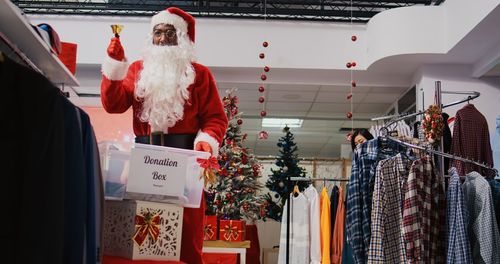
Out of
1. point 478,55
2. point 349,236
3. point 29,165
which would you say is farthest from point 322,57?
point 29,165

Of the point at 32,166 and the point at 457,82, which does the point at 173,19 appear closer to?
the point at 32,166

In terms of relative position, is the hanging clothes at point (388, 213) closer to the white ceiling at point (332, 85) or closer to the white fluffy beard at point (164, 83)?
the white fluffy beard at point (164, 83)

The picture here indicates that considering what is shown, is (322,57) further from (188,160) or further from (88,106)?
(188,160)

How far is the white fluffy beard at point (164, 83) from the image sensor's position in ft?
8.68

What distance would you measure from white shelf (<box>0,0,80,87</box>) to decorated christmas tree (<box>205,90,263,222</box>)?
134 inches

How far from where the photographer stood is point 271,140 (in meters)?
11.6

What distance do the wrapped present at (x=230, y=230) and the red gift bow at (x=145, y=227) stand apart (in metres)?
3.05

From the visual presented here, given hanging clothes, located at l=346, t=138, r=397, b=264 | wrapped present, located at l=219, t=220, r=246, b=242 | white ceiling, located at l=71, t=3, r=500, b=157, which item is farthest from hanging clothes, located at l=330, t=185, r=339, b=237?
hanging clothes, located at l=346, t=138, r=397, b=264

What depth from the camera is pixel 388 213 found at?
2.96 metres

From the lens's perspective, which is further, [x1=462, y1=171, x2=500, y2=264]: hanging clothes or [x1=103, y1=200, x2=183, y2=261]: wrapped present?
[x1=462, y1=171, x2=500, y2=264]: hanging clothes

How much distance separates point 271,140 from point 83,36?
5.80 metres

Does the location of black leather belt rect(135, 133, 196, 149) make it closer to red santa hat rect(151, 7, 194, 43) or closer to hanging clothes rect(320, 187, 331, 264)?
red santa hat rect(151, 7, 194, 43)

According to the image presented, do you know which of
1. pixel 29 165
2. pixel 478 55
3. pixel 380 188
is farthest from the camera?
pixel 478 55

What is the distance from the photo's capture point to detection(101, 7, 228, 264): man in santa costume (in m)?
2.50
